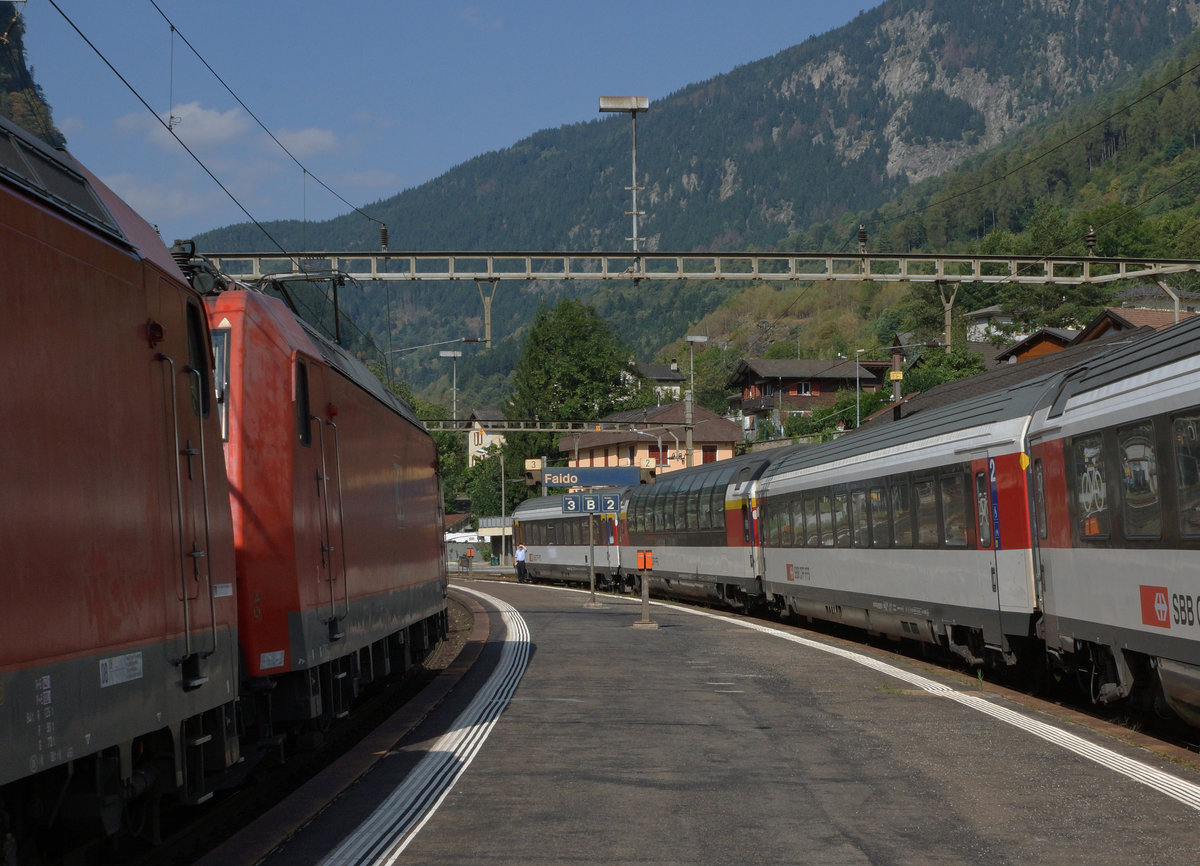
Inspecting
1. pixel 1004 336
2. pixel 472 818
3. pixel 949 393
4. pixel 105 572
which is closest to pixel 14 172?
pixel 105 572

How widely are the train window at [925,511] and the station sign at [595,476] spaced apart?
19525mm

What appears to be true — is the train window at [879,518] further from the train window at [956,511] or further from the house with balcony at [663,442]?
the house with balcony at [663,442]

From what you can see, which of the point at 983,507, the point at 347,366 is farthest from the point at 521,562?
the point at 347,366

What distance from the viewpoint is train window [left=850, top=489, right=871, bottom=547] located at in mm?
20438

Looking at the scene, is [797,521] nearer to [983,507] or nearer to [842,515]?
[842,515]

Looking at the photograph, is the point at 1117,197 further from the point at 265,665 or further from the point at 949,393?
the point at 265,665

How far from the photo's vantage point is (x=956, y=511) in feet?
53.7

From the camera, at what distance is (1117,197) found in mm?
151125

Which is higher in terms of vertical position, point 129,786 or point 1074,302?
point 1074,302

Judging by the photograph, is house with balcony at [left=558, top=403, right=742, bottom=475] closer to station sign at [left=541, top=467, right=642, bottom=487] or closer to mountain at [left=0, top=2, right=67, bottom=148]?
station sign at [left=541, top=467, right=642, bottom=487]

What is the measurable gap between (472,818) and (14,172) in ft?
15.2

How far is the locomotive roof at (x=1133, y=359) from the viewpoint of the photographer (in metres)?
9.96

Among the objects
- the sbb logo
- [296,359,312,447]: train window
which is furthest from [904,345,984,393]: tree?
[296,359,312,447]: train window

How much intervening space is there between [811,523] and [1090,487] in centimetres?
1237
